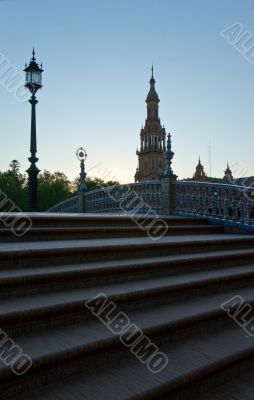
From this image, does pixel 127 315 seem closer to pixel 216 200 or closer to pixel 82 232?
pixel 82 232

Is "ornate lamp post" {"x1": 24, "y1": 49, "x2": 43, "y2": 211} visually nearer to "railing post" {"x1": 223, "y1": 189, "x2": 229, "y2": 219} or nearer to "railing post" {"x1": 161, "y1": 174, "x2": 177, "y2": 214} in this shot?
"railing post" {"x1": 161, "y1": 174, "x2": 177, "y2": 214}

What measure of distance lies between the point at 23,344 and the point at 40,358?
0.84ft

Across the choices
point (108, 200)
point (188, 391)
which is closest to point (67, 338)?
point (188, 391)

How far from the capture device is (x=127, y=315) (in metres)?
2.89

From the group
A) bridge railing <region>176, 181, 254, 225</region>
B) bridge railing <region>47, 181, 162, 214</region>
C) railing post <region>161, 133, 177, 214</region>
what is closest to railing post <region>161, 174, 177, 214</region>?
railing post <region>161, 133, 177, 214</region>

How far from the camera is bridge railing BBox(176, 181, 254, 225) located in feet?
23.0

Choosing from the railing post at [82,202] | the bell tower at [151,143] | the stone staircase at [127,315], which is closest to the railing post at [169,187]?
the stone staircase at [127,315]

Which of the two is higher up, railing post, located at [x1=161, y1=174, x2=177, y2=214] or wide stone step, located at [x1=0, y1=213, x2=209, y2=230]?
railing post, located at [x1=161, y1=174, x2=177, y2=214]

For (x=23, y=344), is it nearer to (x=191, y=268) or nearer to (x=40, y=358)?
(x=40, y=358)

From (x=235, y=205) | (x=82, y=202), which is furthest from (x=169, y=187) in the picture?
(x=82, y=202)

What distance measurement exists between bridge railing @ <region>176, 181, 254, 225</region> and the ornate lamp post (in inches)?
191

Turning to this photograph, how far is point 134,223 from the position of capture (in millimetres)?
6148

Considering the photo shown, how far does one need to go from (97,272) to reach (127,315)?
536 millimetres

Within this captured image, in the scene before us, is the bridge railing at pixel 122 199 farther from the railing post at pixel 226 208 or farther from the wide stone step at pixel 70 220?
the wide stone step at pixel 70 220
